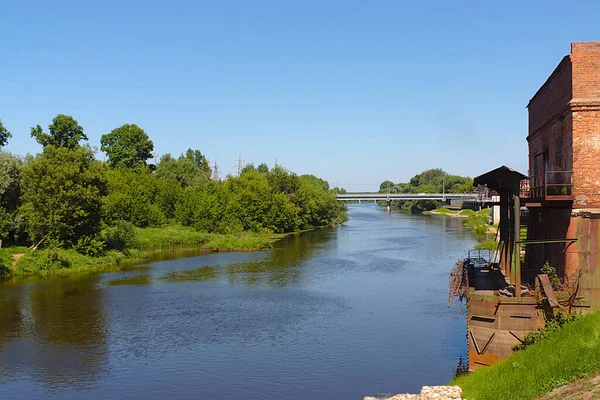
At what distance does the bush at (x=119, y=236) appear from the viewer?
60906 mm

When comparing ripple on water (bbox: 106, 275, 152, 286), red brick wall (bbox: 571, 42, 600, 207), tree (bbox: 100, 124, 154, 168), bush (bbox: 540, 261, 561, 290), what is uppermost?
tree (bbox: 100, 124, 154, 168)

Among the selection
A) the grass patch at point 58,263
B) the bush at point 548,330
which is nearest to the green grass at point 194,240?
the grass patch at point 58,263

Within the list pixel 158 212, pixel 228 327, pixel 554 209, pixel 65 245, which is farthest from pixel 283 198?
pixel 554 209

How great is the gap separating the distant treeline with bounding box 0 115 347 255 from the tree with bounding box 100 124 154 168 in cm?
19

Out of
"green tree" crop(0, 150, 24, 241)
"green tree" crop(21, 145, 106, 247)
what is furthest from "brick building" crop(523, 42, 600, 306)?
"green tree" crop(0, 150, 24, 241)

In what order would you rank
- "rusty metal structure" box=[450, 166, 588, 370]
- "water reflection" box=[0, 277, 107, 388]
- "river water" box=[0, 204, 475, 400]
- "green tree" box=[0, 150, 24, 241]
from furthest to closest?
"green tree" box=[0, 150, 24, 241] < "water reflection" box=[0, 277, 107, 388] < "river water" box=[0, 204, 475, 400] < "rusty metal structure" box=[450, 166, 588, 370]

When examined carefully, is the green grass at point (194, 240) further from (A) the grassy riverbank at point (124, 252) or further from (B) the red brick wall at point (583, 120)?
(B) the red brick wall at point (583, 120)

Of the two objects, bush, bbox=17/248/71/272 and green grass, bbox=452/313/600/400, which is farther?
bush, bbox=17/248/71/272

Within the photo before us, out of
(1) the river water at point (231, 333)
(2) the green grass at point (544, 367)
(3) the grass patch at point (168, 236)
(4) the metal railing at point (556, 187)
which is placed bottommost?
(1) the river water at point (231, 333)

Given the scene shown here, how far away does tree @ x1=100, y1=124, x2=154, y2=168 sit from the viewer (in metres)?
113

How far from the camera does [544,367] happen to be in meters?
18.5

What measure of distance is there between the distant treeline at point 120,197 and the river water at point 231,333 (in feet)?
26.2

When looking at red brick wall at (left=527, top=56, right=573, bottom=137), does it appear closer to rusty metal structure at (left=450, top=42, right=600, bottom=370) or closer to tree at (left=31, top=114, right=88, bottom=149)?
rusty metal structure at (left=450, top=42, right=600, bottom=370)

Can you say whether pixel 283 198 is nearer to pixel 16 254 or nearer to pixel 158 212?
pixel 158 212
